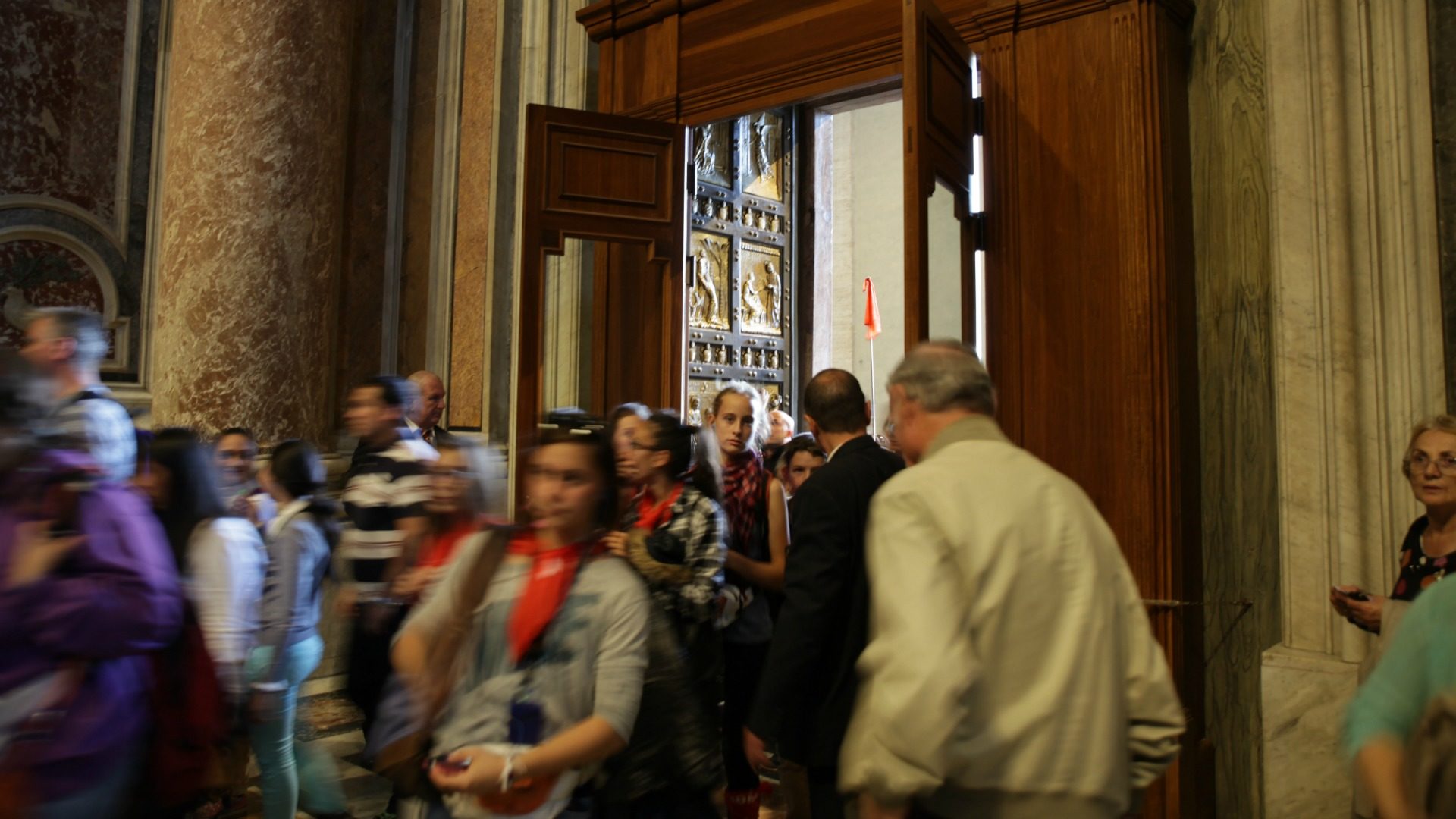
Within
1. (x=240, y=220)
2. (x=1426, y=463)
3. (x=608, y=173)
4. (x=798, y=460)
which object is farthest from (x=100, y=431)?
(x=240, y=220)

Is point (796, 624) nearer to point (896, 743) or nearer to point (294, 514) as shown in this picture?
point (896, 743)

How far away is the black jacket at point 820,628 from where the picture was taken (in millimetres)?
2537

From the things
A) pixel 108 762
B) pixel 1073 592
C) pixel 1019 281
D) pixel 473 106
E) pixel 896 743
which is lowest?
pixel 108 762

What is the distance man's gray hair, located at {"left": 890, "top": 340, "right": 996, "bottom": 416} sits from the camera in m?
1.93

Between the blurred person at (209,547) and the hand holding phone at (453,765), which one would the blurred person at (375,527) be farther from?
the hand holding phone at (453,765)

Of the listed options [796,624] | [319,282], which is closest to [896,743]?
[796,624]

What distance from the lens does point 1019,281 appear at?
424 centimetres

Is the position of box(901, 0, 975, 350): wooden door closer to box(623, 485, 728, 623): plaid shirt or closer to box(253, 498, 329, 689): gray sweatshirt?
box(623, 485, 728, 623): plaid shirt

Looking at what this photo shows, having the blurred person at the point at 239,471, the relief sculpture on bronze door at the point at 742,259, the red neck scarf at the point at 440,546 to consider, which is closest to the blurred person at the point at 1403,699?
the red neck scarf at the point at 440,546

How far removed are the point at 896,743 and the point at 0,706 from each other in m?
1.54

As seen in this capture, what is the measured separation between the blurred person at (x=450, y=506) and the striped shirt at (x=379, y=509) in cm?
29

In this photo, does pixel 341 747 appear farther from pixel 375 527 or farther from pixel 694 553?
pixel 694 553

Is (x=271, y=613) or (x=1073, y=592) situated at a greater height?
(x=1073, y=592)

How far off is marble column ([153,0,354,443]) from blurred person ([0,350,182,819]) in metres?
4.00
